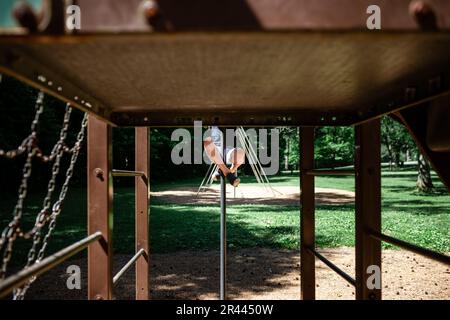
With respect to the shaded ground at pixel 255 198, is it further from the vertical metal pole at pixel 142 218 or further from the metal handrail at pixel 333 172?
the metal handrail at pixel 333 172

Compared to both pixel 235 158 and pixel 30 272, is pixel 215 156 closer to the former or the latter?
pixel 235 158

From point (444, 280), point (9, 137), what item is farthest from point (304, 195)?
point (9, 137)

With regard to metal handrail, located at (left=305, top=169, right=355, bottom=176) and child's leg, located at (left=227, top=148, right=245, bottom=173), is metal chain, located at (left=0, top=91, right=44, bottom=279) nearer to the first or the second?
metal handrail, located at (left=305, top=169, right=355, bottom=176)

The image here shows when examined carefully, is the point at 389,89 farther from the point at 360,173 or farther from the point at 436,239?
the point at 436,239

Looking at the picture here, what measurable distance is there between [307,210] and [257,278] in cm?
320

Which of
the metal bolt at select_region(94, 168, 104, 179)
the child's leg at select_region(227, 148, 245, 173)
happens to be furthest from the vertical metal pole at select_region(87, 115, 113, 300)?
the child's leg at select_region(227, 148, 245, 173)

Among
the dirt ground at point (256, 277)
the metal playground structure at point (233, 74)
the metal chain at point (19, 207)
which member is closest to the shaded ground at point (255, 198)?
the dirt ground at point (256, 277)

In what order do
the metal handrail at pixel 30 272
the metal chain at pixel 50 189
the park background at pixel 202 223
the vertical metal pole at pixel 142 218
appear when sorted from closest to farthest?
the metal handrail at pixel 30 272 < the metal chain at pixel 50 189 < the vertical metal pole at pixel 142 218 < the park background at pixel 202 223

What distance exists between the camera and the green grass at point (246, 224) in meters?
8.14

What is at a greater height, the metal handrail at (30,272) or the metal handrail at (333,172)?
the metal handrail at (333,172)

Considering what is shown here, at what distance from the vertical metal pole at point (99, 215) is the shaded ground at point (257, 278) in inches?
140

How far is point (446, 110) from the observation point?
1539 millimetres

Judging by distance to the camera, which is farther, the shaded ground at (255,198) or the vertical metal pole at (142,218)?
the shaded ground at (255,198)

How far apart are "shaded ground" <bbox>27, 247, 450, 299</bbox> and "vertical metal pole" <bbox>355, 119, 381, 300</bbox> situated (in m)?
3.35
